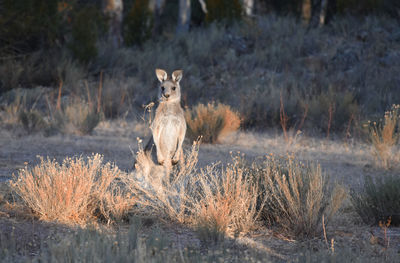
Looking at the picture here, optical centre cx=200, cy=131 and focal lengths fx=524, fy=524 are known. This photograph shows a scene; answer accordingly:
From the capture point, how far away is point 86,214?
542 cm

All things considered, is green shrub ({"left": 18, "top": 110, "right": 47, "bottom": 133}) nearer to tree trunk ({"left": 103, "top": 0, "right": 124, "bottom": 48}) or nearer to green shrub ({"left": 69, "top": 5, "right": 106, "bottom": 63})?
green shrub ({"left": 69, "top": 5, "right": 106, "bottom": 63})

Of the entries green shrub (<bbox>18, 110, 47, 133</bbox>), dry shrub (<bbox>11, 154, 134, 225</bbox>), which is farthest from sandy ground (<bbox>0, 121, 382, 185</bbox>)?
dry shrub (<bbox>11, 154, 134, 225</bbox>)

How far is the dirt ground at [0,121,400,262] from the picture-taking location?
4.84 m

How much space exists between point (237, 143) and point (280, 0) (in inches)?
655

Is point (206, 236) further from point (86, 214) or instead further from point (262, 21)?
point (262, 21)

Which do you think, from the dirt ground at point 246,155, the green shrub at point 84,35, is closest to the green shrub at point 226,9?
the green shrub at point 84,35

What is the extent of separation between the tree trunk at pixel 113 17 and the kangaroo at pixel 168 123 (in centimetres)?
1523

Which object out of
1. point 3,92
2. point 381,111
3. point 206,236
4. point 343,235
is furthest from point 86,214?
point 3,92

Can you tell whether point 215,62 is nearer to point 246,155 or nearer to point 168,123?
point 246,155

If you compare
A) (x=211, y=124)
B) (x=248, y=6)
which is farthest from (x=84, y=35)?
(x=248, y=6)

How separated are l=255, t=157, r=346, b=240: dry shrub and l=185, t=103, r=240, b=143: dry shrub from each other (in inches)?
222

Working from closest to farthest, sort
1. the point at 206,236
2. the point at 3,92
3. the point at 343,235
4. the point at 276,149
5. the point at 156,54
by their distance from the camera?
the point at 206,236, the point at 343,235, the point at 276,149, the point at 3,92, the point at 156,54

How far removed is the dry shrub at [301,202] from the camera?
16.9 ft

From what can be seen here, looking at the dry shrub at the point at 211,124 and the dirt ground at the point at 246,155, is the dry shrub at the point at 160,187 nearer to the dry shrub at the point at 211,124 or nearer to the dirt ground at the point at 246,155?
the dirt ground at the point at 246,155
